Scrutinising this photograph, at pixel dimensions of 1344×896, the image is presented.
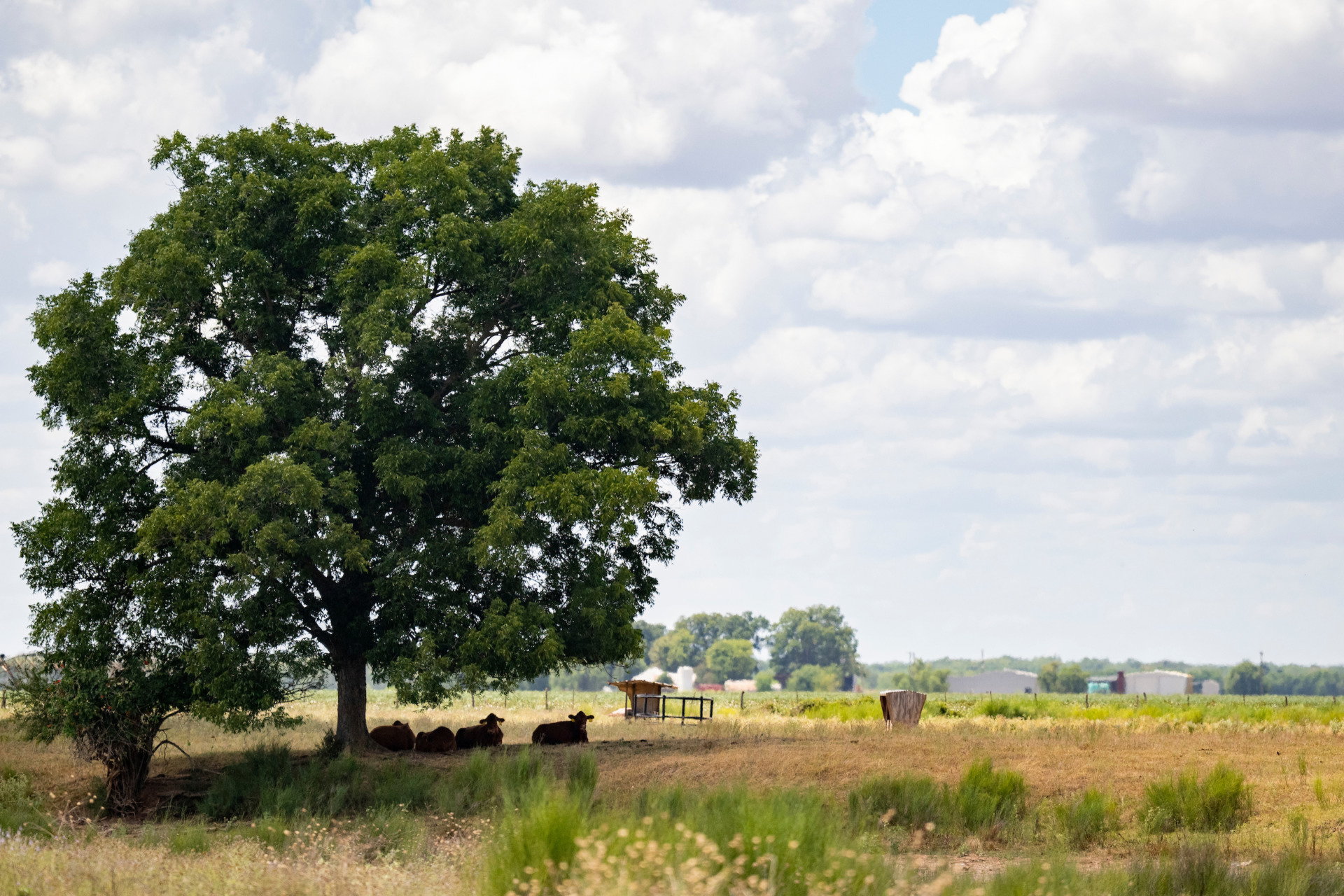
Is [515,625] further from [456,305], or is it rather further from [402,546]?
[456,305]

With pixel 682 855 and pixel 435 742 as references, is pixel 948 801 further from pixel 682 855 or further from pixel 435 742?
pixel 435 742

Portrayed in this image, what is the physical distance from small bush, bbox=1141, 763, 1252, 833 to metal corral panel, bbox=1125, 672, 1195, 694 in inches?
6389

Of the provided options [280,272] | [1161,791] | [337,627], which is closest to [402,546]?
[337,627]

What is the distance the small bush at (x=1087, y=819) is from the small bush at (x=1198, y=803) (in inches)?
18.0

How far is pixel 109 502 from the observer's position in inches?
1028

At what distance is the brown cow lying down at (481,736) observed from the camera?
91.1 feet

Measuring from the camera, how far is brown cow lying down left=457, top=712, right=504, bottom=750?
27.8m

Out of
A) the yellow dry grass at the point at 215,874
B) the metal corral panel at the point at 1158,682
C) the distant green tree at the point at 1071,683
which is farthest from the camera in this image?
the metal corral panel at the point at 1158,682

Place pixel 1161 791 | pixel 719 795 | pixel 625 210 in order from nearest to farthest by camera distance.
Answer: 1. pixel 719 795
2. pixel 1161 791
3. pixel 625 210

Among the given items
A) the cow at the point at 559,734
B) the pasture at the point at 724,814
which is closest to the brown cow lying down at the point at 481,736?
the pasture at the point at 724,814

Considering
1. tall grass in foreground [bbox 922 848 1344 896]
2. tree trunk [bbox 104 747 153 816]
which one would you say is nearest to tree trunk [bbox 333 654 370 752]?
tree trunk [bbox 104 747 153 816]

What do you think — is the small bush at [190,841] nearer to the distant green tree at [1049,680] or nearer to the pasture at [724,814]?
the pasture at [724,814]

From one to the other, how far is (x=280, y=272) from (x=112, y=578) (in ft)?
22.5

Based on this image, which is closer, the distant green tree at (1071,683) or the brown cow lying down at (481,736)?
the brown cow lying down at (481,736)
